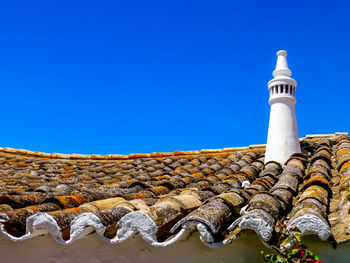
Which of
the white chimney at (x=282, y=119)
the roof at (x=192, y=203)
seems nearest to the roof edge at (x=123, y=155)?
the roof at (x=192, y=203)

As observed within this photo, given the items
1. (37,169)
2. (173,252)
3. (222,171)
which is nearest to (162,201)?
(173,252)

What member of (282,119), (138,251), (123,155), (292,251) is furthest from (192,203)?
(123,155)

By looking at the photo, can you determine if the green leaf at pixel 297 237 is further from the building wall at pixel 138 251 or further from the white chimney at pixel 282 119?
the white chimney at pixel 282 119

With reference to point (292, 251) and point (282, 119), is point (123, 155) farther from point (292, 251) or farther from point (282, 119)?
point (292, 251)

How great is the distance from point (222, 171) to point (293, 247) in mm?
3627

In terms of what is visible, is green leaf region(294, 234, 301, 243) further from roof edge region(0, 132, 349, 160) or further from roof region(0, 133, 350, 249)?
roof edge region(0, 132, 349, 160)

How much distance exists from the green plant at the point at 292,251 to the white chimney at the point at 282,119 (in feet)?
11.9

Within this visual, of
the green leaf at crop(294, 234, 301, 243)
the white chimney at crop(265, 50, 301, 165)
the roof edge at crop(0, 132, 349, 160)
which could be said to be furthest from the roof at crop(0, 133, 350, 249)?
the roof edge at crop(0, 132, 349, 160)

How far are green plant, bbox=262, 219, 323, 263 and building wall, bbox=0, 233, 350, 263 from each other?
0.88ft

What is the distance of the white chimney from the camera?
652 centimetres

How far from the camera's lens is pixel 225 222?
3447 mm

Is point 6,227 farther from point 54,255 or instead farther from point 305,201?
point 305,201

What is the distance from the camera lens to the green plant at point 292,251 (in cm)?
279

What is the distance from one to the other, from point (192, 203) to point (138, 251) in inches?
34.2
